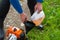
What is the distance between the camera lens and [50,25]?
5.23 m

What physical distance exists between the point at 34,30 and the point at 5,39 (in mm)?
647

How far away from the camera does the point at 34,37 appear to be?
4859 mm

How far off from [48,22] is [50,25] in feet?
0.29

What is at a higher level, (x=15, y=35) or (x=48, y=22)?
(x=15, y=35)

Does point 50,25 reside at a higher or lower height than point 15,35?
lower

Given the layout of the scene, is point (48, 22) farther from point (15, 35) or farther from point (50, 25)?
point (15, 35)

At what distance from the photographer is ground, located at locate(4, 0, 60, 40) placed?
191 inches

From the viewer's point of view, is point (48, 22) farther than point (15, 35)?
Yes

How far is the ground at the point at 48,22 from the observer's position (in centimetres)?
485

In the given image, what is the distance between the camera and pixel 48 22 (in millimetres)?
5285

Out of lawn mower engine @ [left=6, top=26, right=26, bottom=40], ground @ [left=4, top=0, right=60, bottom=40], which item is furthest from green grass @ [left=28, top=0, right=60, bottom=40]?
lawn mower engine @ [left=6, top=26, right=26, bottom=40]

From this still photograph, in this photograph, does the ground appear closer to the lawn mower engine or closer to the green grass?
the green grass

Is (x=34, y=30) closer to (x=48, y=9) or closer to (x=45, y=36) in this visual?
(x=45, y=36)

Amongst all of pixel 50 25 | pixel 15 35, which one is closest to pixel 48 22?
pixel 50 25
